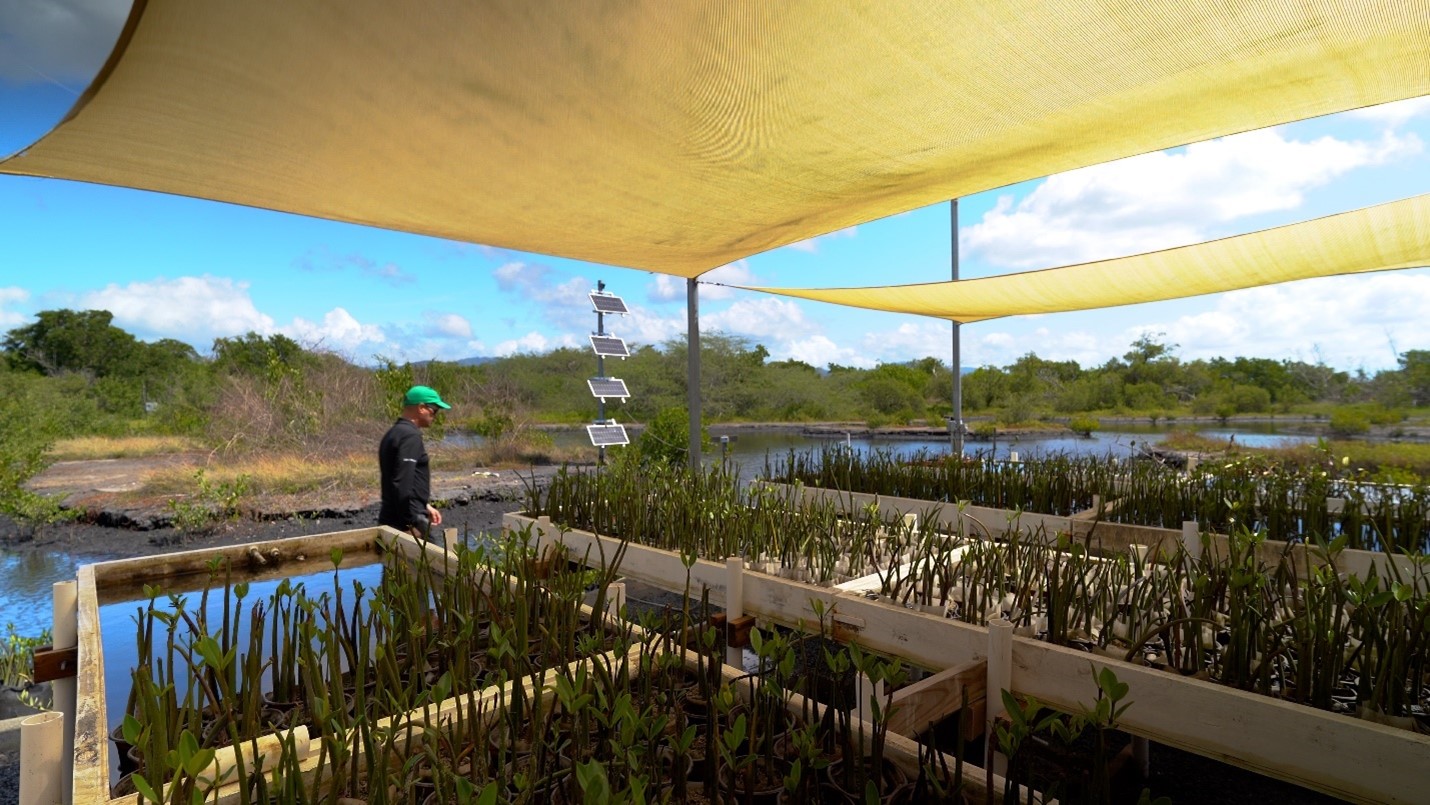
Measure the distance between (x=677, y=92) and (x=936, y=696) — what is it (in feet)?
6.91

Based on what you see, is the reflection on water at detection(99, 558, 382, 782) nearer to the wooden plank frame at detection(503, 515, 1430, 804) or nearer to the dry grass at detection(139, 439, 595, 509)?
the wooden plank frame at detection(503, 515, 1430, 804)

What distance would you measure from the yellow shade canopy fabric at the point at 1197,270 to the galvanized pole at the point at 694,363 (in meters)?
0.58

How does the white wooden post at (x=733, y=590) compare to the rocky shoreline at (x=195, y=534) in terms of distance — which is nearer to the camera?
the white wooden post at (x=733, y=590)

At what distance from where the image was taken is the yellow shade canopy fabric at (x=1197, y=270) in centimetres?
377

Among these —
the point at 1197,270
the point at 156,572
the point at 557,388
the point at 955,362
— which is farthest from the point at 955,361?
the point at 557,388

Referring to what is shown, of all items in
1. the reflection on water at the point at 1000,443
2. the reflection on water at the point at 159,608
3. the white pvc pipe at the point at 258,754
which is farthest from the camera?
the reflection on water at the point at 1000,443

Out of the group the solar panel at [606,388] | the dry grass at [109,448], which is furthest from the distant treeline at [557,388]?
the solar panel at [606,388]

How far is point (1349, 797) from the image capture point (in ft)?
5.65

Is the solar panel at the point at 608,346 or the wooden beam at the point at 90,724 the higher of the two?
the solar panel at the point at 608,346

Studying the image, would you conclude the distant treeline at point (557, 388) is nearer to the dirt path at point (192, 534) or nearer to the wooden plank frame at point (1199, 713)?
the dirt path at point (192, 534)

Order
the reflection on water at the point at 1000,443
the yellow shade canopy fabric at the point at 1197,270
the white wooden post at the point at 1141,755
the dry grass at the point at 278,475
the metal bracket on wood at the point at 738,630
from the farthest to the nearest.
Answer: the dry grass at the point at 278,475, the reflection on water at the point at 1000,443, the yellow shade canopy fabric at the point at 1197,270, the metal bracket on wood at the point at 738,630, the white wooden post at the point at 1141,755

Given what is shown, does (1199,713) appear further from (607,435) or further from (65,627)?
(607,435)

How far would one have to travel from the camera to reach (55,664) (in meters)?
2.42

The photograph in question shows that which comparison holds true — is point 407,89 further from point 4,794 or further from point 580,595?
point 4,794
